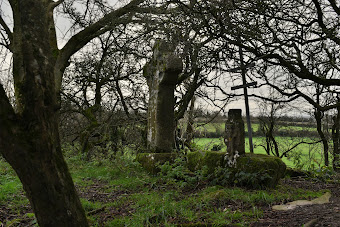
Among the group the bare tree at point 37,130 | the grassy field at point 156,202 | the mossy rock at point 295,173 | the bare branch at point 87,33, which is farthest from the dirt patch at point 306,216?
the bare branch at point 87,33

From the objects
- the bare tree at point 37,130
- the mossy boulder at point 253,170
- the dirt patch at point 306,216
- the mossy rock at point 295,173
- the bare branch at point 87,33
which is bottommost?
the mossy rock at point 295,173

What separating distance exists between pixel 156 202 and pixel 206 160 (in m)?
2.30

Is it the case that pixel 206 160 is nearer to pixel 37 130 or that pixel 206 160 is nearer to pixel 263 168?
pixel 263 168

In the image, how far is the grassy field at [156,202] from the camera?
12.6 feet

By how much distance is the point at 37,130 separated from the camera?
257 cm

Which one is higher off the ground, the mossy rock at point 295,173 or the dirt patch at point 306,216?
the dirt patch at point 306,216

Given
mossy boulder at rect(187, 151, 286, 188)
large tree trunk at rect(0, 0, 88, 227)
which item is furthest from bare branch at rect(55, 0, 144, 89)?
large tree trunk at rect(0, 0, 88, 227)

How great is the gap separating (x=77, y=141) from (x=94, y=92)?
8.86ft

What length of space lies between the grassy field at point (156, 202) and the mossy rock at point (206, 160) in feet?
1.71

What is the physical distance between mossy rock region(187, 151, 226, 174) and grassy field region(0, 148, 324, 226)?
522mm

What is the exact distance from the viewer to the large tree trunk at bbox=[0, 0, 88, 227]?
8.27ft

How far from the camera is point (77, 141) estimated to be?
44.4 feet

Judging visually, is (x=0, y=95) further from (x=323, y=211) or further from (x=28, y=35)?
(x=323, y=211)

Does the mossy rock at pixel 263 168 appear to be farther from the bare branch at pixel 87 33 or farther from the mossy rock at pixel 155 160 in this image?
the bare branch at pixel 87 33
